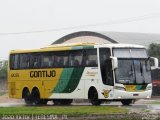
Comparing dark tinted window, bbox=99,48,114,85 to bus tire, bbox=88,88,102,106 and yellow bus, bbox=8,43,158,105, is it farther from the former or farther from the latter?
bus tire, bbox=88,88,102,106

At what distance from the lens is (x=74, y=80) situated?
110 feet

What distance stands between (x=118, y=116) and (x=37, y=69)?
528 inches

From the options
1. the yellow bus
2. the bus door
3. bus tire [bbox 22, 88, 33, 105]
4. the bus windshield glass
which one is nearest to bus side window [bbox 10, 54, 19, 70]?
the yellow bus

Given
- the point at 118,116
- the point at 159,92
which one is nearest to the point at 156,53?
the point at 159,92

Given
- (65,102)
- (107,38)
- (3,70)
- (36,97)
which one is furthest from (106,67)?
(3,70)

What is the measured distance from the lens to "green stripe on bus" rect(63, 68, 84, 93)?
33.0 metres

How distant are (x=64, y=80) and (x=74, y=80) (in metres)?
0.86

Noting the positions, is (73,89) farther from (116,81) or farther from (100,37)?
(100,37)

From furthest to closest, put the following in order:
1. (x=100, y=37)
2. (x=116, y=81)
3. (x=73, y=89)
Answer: (x=100, y=37) < (x=73, y=89) < (x=116, y=81)

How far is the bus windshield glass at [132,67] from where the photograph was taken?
31.4 m

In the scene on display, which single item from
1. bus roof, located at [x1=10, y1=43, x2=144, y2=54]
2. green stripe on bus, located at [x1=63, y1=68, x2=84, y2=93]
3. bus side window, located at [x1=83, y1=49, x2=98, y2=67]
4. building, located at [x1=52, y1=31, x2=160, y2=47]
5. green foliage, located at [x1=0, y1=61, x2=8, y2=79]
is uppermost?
building, located at [x1=52, y1=31, x2=160, y2=47]

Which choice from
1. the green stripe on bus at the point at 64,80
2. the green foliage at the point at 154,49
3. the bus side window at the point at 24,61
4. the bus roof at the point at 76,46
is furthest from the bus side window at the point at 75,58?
the green foliage at the point at 154,49

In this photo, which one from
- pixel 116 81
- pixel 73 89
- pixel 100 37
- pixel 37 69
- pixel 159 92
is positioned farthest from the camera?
pixel 100 37

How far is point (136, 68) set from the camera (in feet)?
104
